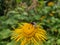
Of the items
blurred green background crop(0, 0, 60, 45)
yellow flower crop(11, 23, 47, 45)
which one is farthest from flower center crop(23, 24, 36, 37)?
blurred green background crop(0, 0, 60, 45)

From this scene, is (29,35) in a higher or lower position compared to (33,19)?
higher

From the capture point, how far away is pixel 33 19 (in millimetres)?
3361

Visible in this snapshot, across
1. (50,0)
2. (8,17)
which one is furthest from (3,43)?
(50,0)

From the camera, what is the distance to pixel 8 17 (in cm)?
341

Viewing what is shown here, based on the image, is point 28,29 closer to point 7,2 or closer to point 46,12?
point 46,12

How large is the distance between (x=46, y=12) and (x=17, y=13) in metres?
0.44

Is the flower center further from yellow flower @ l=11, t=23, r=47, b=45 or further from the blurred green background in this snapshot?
the blurred green background

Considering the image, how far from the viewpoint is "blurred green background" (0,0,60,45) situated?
10.0ft

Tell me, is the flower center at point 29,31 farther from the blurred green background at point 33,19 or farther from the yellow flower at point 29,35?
the blurred green background at point 33,19

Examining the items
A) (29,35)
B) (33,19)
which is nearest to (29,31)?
(29,35)

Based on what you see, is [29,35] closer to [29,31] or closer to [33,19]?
[29,31]

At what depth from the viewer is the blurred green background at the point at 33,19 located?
3.05m

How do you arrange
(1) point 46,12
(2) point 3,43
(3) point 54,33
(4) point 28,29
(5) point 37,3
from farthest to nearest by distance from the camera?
(5) point 37,3
(1) point 46,12
(3) point 54,33
(2) point 3,43
(4) point 28,29

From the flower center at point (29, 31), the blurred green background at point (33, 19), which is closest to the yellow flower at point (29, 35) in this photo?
the flower center at point (29, 31)
